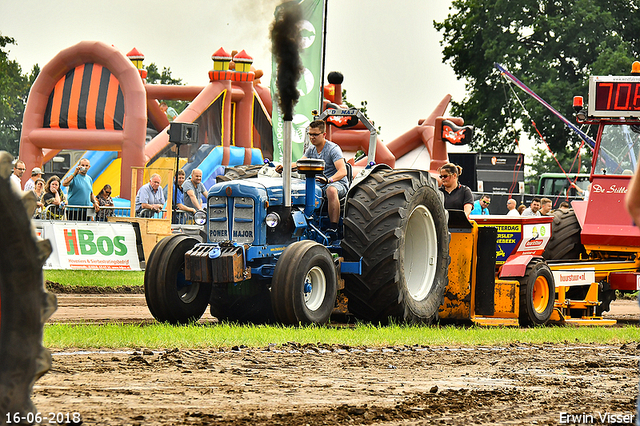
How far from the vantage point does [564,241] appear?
12742 millimetres

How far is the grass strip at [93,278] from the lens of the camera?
1377 cm

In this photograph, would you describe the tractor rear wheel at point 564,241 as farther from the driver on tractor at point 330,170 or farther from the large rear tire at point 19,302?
the large rear tire at point 19,302

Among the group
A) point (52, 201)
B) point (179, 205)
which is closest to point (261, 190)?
point (179, 205)

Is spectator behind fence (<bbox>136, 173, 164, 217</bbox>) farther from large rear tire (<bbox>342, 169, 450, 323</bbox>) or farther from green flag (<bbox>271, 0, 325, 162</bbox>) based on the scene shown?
large rear tire (<bbox>342, 169, 450, 323</bbox>)

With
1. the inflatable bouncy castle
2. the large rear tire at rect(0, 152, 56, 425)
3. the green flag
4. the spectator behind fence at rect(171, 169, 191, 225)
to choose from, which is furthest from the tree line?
the large rear tire at rect(0, 152, 56, 425)

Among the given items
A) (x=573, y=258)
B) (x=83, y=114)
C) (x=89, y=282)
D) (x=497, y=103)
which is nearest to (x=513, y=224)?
(x=573, y=258)

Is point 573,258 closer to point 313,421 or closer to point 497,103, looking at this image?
point 313,421

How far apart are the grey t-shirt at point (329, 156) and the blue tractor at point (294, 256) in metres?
0.29

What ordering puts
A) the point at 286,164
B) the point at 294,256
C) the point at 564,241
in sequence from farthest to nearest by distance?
the point at 564,241 < the point at 286,164 < the point at 294,256

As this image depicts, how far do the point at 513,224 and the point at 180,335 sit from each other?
4.97 metres

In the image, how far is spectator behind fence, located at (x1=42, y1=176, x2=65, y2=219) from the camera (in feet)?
51.4

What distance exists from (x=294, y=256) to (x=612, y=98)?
20.4 feet

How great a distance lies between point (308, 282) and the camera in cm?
880

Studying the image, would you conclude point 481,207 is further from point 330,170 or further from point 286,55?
point 286,55
